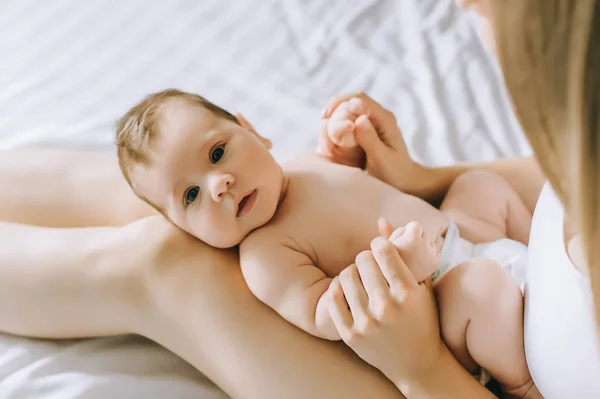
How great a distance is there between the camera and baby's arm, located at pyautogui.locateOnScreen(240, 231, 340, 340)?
70 cm

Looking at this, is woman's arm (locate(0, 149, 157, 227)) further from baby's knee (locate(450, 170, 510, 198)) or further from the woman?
baby's knee (locate(450, 170, 510, 198))

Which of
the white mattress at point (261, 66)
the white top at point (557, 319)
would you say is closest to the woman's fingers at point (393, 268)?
the white top at point (557, 319)

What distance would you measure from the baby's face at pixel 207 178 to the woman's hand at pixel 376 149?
6.1 inches

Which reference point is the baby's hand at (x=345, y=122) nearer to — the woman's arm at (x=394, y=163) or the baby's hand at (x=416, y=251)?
the woman's arm at (x=394, y=163)

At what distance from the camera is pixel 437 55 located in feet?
4.53

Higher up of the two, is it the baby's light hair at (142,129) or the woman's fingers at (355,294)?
the baby's light hair at (142,129)

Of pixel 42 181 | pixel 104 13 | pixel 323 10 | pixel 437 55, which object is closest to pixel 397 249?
pixel 42 181

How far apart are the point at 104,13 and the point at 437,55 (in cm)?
81

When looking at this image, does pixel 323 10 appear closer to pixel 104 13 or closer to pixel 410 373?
pixel 104 13

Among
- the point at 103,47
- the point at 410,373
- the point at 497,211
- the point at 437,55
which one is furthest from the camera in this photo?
the point at 103,47

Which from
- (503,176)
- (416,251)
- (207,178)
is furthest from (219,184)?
(503,176)

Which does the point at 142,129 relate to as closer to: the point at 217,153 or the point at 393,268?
the point at 217,153

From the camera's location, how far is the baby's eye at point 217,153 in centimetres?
80

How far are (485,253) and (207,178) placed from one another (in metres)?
0.37
